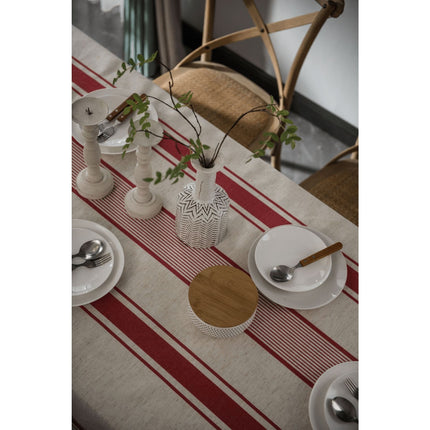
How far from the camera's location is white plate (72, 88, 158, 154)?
1.17 meters

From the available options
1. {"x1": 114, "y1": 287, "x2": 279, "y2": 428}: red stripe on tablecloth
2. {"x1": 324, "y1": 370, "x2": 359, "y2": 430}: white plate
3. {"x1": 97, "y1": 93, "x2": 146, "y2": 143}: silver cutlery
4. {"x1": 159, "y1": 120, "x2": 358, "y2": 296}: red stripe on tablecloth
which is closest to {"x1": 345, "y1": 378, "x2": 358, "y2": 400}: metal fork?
{"x1": 324, "y1": 370, "x2": 359, "y2": 430}: white plate

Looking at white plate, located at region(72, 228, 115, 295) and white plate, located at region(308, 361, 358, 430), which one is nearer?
white plate, located at region(308, 361, 358, 430)

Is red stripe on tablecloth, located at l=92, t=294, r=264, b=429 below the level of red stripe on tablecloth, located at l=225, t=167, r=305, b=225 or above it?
below

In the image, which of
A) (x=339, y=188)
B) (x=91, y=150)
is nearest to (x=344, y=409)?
(x=91, y=150)

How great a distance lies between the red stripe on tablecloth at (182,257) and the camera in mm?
956

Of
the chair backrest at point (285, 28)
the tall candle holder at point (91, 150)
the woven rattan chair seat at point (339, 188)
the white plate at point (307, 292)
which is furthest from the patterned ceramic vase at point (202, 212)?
A: the chair backrest at point (285, 28)

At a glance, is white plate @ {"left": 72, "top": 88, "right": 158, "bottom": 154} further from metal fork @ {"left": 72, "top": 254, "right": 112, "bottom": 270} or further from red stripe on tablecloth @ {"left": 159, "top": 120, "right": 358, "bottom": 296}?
metal fork @ {"left": 72, "top": 254, "right": 112, "bottom": 270}

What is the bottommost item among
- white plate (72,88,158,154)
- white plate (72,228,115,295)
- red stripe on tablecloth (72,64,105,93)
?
white plate (72,228,115,295)

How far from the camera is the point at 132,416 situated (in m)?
0.87

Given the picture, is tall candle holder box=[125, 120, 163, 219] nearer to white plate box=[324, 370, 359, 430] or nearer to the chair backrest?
white plate box=[324, 370, 359, 430]

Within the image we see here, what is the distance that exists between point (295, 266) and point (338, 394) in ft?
0.88

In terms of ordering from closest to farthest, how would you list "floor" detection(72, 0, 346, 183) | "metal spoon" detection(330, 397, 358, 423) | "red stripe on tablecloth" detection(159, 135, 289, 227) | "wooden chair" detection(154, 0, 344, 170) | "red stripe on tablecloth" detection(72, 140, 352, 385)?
"metal spoon" detection(330, 397, 358, 423)
"red stripe on tablecloth" detection(72, 140, 352, 385)
"red stripe on tablecloth" detection(159, 135, 289, 227)
"wooden chair" detection(154, 0, 344, 170)
"floor" detection(72, 0, 346, 183)

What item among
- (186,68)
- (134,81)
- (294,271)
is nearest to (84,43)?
(134,81)

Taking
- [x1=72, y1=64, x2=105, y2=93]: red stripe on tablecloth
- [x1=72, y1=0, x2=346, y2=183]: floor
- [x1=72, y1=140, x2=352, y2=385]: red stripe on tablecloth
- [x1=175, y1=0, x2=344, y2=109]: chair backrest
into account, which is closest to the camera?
[x1=72, y1=140, x2=352, y2=385]: red stripe on tablecloth
